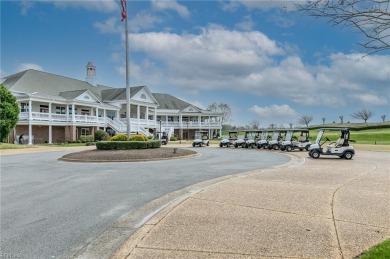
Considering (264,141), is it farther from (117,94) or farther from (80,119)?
(117,94)

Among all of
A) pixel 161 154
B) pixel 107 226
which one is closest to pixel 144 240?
pixel 107 226

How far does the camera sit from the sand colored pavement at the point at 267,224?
4.52 meters

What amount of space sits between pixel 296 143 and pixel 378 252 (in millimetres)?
25417

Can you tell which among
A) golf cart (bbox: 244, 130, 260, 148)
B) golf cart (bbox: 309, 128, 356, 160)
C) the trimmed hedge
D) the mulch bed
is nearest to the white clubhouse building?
golf cart (bbox: 244, 130, 260, 148)

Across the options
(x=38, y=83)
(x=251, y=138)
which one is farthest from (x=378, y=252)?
(x=38, y=83)

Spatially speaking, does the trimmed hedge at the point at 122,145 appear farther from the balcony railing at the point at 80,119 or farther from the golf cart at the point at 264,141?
the balcony railing at the point at 80,119

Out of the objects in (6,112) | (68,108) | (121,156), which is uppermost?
(68,108)

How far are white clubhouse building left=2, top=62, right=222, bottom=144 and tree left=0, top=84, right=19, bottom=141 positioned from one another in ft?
10.8

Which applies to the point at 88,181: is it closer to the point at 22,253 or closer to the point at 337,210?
the point at 22,253

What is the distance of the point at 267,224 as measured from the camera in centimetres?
561

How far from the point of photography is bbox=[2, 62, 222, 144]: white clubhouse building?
40875 mm

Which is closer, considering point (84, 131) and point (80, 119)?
point (80, 119)

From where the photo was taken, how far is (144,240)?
4992mm

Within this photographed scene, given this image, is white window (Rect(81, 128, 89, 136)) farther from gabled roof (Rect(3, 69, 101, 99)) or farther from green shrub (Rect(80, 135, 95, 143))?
gabled roof (Rect(3, 69, 101, 99))
